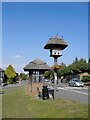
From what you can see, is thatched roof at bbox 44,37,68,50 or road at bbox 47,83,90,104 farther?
thatched roof at bbox 44,37,68,50

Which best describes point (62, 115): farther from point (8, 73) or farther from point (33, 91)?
point (8, 73)

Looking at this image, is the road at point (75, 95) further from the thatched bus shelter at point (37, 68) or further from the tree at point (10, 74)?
the tree at point (10, 74)

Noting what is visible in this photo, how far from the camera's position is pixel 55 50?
23453 mm

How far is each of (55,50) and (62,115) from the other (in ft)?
35.2

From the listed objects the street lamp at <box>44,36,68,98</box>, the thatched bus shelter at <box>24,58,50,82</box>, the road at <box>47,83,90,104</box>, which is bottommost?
the road at <box>47,83,90,104</box>

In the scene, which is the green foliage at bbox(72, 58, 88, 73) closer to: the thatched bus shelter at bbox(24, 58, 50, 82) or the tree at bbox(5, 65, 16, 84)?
the tree at bbox(5, 65, 16, 84)

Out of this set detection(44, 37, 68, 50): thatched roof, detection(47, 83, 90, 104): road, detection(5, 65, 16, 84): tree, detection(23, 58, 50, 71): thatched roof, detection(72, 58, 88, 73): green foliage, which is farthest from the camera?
detection(5, 65, 16, 84): tree

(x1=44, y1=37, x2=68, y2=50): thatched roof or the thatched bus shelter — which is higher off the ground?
(x1=44, y1=37, x2=68, y2=50): thatched roof

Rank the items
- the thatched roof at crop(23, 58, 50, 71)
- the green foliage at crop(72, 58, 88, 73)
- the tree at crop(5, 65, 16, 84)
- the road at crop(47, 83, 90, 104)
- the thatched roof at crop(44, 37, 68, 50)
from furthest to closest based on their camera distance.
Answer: the tree at crop(5, 65, 16, 84) < the green foliage at crop(72, 58, 88, 73) < the thatched roof at crop(23, 58, 50, 71) < the thatched roof at crop(44, 37, 68, 50) < the road at crop(47, 83, 90, 104)

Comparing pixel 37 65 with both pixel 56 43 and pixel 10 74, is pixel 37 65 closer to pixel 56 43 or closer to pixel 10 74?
pixel 56 43

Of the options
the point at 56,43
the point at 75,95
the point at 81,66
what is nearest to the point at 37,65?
the point at 75,95

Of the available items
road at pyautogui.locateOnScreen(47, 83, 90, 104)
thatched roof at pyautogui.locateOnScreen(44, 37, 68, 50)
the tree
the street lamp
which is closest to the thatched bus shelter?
road at pyautogui.locateOnScreen(47, 83, 90, 104)

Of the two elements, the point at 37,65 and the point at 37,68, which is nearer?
the point at 37,68

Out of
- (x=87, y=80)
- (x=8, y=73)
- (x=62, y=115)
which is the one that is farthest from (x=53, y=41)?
(x=8, y=73)
